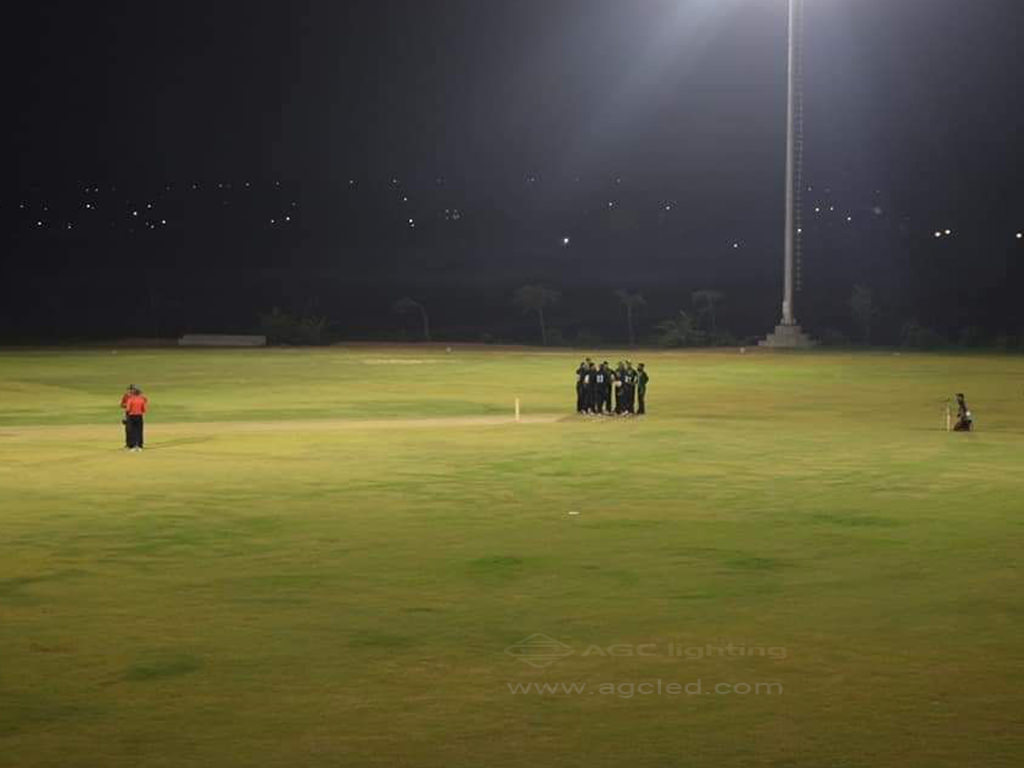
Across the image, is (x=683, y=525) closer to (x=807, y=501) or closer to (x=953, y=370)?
(x=807, y=501)

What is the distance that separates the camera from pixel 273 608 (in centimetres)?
1577

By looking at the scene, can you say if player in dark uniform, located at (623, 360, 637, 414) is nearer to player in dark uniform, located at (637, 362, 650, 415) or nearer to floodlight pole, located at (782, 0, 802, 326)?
player in dark uniform, located at (637, 362, 650, 415)

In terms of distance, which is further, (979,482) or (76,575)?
(979,482)

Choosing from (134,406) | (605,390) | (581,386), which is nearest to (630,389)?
(605,390)

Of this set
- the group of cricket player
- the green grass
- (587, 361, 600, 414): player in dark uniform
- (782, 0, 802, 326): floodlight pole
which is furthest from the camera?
(782, 0, 802, 326): floodlight pole

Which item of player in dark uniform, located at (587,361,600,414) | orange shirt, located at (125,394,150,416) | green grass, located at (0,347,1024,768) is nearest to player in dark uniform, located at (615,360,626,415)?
player in dark uniform, located at (587,361,600,414)

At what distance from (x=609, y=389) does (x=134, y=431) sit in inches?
536

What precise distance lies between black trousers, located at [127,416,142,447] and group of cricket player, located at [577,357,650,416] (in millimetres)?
12694

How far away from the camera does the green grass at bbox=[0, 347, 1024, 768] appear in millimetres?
11391

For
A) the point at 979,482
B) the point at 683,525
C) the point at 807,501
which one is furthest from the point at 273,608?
the point at 979,482

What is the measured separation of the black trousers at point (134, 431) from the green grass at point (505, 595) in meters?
0.68

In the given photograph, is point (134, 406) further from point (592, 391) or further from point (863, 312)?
point (863, 312)

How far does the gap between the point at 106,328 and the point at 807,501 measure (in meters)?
87.7

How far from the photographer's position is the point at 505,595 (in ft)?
53.9
